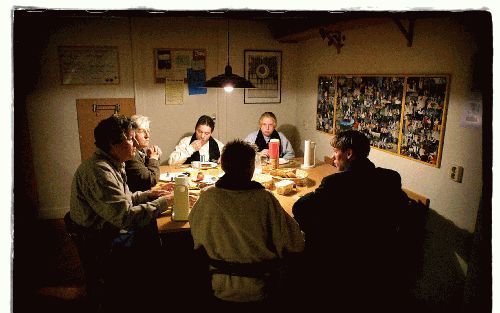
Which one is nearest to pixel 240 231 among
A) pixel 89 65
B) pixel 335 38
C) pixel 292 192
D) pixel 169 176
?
pixel 292 192

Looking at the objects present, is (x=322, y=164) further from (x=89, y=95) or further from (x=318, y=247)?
(x=89, y=95)

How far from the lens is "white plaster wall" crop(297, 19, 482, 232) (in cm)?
204

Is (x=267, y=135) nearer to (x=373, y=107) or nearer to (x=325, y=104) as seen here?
(x=325, y=104)

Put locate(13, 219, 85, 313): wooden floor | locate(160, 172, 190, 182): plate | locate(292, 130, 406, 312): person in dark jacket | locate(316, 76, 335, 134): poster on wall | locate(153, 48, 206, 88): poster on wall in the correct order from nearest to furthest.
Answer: locate(13, 219, 85, 313): wooden floor < locate(292, 130, 406, 312): person in dark jacket < locate(160, 172, 190, 182): plate < locate(316, 76, 335, 134): poster on wall < locate(153, 48, 206, 88): poster on wall

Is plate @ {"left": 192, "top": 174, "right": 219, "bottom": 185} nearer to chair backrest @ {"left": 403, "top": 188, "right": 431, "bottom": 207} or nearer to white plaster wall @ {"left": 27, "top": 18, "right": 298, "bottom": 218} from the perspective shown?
chair backrest @ {"left": 403, "top": 188, "right": 431, "bottom": 207}

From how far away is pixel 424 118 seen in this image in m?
2.41

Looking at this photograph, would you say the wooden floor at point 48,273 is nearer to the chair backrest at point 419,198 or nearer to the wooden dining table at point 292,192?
the wooden dining table at point 292,192

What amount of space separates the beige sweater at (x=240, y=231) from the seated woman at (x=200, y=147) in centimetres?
192

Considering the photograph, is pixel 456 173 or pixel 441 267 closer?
pixel 456 173

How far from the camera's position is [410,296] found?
2523 millimetres

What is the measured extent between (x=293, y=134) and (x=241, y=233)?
3.42 m

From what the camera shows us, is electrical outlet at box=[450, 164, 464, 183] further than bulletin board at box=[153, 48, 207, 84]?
No

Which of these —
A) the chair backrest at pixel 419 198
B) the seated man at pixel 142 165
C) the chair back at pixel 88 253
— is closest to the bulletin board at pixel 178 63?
the seated man at pixel 142 165

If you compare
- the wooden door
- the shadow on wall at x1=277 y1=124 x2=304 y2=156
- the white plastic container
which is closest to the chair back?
the white plastic container
